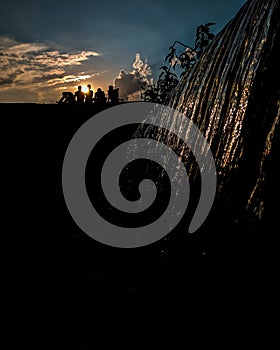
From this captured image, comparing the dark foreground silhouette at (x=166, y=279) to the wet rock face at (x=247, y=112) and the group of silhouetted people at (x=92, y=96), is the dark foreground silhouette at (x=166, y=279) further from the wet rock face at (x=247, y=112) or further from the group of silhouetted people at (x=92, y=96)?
the group of silhouetted people at (x=92, y=96)

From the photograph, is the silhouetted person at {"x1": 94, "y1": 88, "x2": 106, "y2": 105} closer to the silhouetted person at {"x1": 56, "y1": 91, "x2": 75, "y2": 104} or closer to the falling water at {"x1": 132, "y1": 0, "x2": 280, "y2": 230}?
the silhouetted person at {"x1": 56, "y1": 91, "x2": 75, "y2": 104}

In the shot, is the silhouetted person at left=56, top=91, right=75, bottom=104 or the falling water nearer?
the falling water

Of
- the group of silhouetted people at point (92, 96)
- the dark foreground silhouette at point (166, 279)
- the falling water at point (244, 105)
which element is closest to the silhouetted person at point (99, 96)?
the group of silhouetted people at point (92, 96)

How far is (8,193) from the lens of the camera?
330 inches

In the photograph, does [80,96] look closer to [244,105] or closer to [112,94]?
[112,94]

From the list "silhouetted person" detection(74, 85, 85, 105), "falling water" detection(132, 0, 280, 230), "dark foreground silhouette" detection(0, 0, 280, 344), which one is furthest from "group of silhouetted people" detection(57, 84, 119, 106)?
"falling water" detection(132, 0, 280, 230)

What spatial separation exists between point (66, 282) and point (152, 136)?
5.82 ft

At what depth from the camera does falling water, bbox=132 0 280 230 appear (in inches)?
61.0

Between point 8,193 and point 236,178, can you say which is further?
point 8,193

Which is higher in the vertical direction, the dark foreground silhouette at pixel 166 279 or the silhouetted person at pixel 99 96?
the silhouetted person at pixel 99 96

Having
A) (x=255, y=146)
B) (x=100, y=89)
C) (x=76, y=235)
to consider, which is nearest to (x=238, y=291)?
(x=255, y=146)

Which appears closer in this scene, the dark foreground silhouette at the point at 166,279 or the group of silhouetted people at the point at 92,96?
the dark foreground silhouette at the point at 166,279

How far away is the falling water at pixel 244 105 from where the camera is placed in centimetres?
155

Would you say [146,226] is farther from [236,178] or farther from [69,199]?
[69,199]
